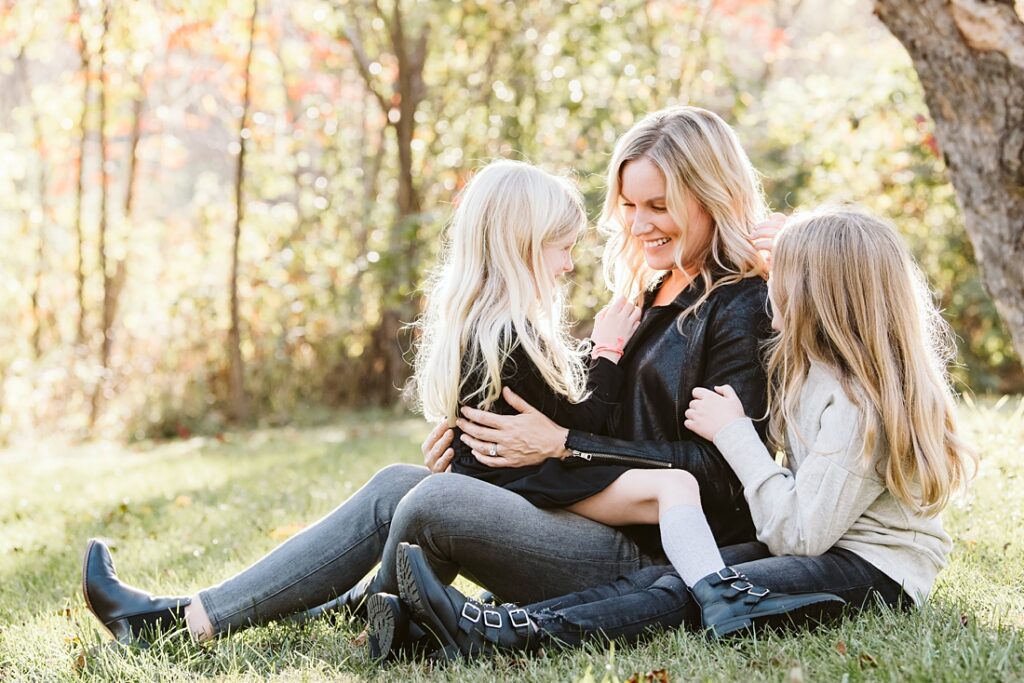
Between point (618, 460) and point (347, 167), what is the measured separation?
8144 millimetres

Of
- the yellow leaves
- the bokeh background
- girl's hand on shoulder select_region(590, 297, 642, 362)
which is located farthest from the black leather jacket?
the bokeh background

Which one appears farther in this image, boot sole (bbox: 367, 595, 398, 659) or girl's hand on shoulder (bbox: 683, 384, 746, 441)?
girl's hand on shoulder (bbox: 683, 384, 746, 441)

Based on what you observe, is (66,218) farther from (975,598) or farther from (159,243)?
(975,598)

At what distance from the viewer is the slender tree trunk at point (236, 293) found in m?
8.43

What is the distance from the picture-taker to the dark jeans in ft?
8.52

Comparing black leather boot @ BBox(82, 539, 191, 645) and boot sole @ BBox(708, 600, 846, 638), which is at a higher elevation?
boot sole @ BBox(708, 600, 846, 638)

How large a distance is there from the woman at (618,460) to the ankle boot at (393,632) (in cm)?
19

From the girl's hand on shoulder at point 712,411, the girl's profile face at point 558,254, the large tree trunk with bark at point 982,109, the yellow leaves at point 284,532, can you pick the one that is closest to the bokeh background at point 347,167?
the large tree trunk with bark at point 982,109

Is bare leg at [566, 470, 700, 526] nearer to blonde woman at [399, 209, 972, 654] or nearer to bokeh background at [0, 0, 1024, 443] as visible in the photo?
blonde woman at [399, 209, 972, 654]

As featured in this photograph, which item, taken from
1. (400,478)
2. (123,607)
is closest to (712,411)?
(400,478)

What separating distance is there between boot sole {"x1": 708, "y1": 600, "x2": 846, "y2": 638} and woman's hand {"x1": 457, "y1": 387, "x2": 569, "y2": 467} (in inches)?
24.9

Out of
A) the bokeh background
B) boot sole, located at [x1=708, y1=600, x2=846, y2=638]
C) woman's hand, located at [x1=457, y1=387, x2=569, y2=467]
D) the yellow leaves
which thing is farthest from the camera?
the bokeh background

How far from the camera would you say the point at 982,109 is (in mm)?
4035

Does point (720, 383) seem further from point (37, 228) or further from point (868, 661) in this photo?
point (37, 228)
